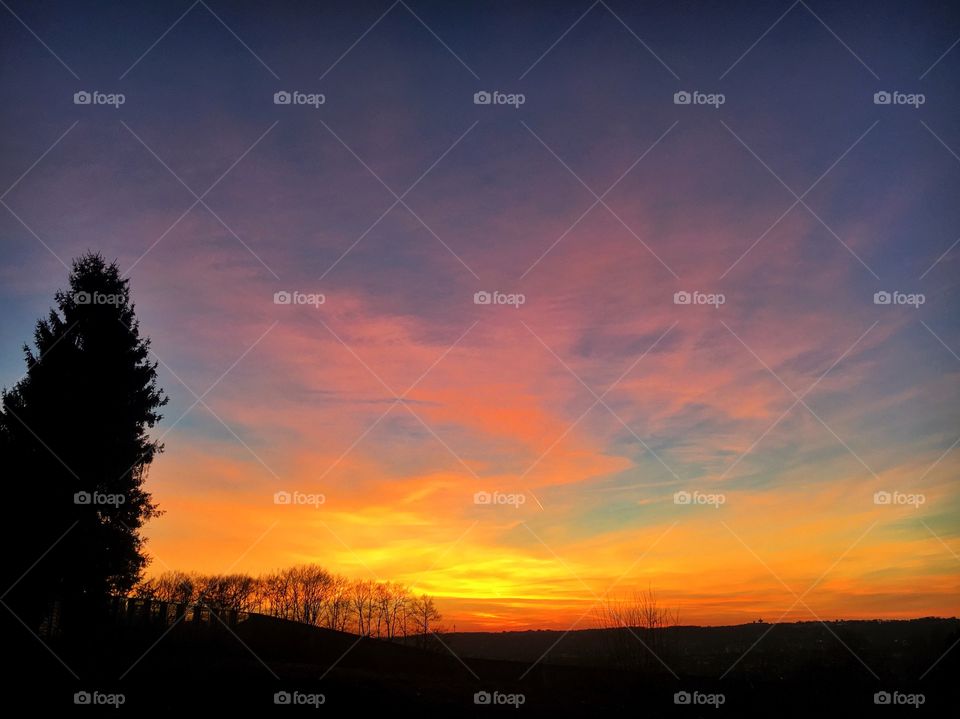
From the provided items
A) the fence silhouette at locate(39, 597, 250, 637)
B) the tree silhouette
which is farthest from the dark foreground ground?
the tree silhouette

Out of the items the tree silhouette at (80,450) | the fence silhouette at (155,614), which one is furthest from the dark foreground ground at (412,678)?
the tree silhouette at (80,450)

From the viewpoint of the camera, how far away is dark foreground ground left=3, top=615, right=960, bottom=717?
14.6m

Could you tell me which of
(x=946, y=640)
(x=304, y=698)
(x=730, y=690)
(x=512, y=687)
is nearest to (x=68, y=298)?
(x=304, y=698)

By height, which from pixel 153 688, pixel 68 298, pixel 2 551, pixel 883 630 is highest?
pixel 68 298

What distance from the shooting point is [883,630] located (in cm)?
5312

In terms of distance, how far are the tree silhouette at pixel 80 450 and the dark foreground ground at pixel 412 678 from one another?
2488mm

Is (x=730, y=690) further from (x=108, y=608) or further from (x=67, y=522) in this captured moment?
(x=67, y=522)

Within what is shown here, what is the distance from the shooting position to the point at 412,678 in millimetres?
20828

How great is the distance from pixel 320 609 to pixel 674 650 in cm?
5125

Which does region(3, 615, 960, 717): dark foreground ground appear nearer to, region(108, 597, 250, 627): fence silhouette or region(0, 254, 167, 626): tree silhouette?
region(108, 597, 250, 627): fence silhouette

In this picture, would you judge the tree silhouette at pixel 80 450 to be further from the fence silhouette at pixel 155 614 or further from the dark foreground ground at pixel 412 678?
the dark foreground ground at pixel 412 678

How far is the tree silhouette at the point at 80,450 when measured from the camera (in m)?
20.9

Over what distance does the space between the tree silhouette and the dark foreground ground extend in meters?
2.49

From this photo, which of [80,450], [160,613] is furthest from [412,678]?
[80,450]
